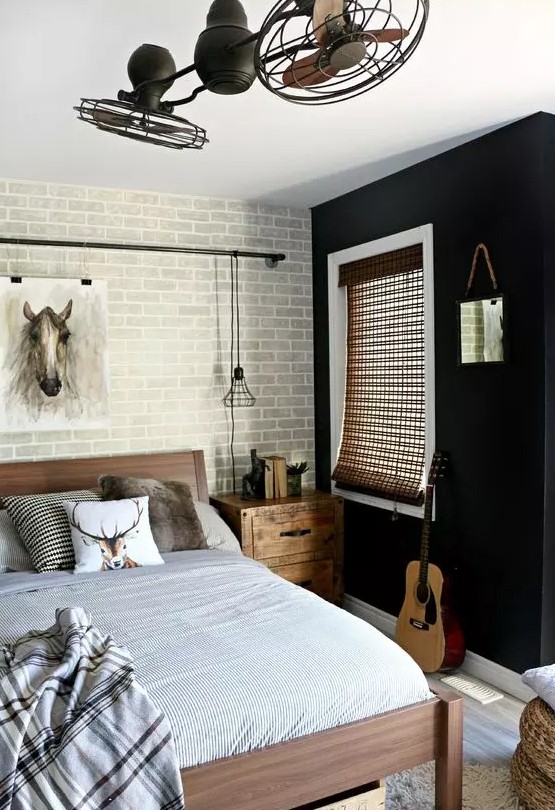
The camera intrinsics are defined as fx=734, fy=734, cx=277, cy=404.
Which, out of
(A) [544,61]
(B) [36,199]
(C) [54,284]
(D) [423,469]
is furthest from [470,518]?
(B) [36,199]

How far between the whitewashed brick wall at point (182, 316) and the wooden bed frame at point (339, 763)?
248cm

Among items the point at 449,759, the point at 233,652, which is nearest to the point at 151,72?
the point at 233,652

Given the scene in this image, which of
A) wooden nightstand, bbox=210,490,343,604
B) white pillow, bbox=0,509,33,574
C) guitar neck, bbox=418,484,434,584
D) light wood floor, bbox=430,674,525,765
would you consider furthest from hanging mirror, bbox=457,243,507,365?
white pillow, bbox=0,509,33,574

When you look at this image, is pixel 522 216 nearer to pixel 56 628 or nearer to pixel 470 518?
pixel 470 518

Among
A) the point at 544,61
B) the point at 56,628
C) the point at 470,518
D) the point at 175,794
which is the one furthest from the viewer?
the point at 470,518

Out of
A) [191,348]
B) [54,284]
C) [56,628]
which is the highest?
[54,284]

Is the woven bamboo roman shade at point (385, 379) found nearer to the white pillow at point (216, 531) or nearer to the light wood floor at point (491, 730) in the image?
the white pillow at point (216, 531)

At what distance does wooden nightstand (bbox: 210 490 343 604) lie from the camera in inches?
161

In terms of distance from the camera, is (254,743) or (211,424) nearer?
(254,743)

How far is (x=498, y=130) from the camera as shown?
10.9 ft

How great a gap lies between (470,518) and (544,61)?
2.01 meters

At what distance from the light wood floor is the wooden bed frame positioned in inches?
26.5

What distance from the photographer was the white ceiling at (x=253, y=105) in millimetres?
2244

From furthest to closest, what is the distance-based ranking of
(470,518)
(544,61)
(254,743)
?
(470,518)
(544,61)
(254,743)
